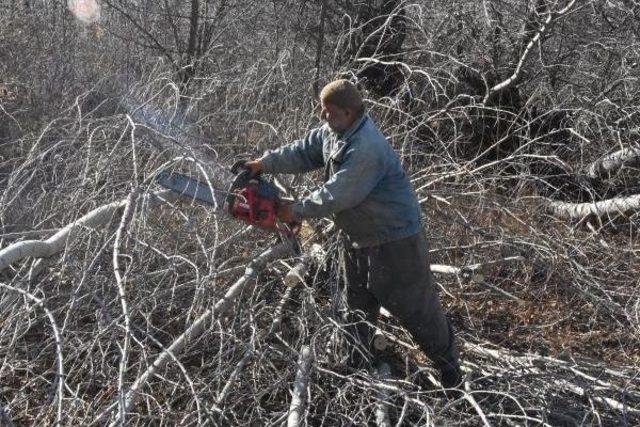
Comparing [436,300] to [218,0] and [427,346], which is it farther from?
[218,0]

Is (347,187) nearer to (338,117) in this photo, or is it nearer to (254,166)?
(338,117)

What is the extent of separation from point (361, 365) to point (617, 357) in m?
1.68

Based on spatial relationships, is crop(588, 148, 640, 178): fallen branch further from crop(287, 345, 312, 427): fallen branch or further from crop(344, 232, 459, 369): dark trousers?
crop(287, 345, 312, 427): fallen branch

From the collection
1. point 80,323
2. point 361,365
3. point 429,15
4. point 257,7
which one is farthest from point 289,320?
point 257,7

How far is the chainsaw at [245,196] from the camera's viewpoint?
3.17 metres

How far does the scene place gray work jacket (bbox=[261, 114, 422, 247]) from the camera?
3143 mm

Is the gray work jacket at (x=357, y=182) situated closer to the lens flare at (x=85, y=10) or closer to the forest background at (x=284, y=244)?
the forest background at (x=284, y=244)

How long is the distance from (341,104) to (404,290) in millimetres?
904

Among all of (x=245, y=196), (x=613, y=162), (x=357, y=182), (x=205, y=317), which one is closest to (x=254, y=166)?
(x=245, y=196)

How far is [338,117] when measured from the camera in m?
3.25

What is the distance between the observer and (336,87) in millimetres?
3197

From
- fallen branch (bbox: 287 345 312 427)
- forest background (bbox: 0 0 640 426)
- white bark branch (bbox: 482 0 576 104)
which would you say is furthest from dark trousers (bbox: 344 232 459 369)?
white bark branch (bbox: 482 0 576 104)

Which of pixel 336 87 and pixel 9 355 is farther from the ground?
pixel 336 87

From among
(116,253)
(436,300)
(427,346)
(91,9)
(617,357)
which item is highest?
(91,9)
